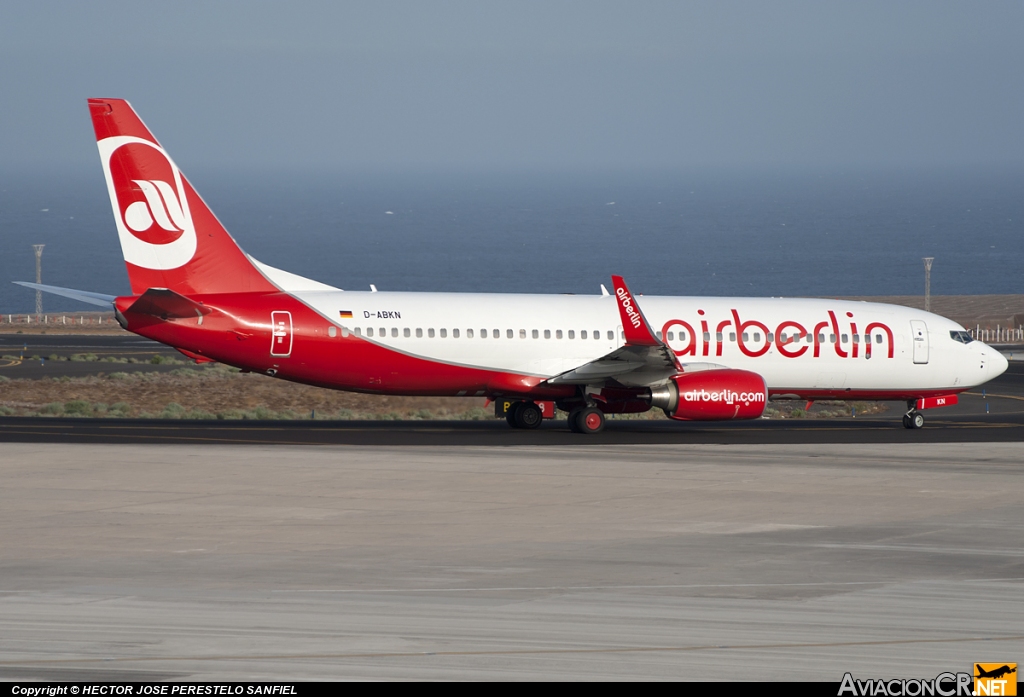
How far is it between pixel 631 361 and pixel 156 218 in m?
11.0

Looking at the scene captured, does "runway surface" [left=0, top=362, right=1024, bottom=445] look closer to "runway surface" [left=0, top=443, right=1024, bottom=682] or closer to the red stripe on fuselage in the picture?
the red stripe on fuselage

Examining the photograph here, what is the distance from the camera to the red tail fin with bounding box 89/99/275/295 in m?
28.8

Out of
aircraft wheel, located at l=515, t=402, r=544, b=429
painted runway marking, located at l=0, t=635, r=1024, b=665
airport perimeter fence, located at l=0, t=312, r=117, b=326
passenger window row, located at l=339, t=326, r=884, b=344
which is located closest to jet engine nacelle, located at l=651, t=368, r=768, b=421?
passenger window row, located at l=339, t=326, r=884, b=344

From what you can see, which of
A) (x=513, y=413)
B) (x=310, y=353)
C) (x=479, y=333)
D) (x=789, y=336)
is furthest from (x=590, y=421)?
(x=310, y=353)

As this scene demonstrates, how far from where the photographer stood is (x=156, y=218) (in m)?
29.1

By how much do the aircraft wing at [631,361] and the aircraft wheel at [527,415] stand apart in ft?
5.07

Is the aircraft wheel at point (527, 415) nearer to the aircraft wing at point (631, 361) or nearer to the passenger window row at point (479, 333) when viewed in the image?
the aircraft wing at point (631, 361)

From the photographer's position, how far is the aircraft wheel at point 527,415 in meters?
32.9

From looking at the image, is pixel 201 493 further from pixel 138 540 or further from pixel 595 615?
pixel 595 615

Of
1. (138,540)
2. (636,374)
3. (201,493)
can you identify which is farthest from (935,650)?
(636,374)

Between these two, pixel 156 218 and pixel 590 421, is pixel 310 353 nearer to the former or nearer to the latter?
pixel 156 218

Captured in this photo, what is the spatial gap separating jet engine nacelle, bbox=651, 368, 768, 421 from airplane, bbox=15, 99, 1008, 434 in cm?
4

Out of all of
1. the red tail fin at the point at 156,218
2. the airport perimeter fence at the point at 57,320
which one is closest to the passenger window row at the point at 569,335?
the red tail fin at the point at 156,218

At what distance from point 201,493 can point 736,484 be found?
9083 mm
